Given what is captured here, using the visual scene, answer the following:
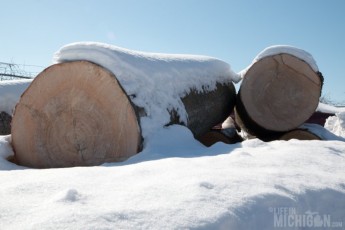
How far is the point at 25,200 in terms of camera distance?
1329 millimetres

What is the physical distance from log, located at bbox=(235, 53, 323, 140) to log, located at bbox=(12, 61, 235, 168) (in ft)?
4.70

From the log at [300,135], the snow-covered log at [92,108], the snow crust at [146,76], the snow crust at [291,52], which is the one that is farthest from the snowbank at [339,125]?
the snow-covered log at [92,108]

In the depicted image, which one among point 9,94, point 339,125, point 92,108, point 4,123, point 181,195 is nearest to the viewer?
point 181,195

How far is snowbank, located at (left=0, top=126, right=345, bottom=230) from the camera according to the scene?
3.87 feet

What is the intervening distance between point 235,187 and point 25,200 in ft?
2.67

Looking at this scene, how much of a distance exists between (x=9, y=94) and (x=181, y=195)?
4.38 metres

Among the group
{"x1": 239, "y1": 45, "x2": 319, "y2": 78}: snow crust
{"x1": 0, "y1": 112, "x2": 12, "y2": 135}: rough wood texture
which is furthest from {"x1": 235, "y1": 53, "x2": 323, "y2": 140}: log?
{"x1": 0, "y1": 112, "x2": 12, "y2": 135}: rough wood texture

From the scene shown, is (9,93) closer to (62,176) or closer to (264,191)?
(62,176)

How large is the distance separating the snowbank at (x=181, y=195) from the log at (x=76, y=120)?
73 cm

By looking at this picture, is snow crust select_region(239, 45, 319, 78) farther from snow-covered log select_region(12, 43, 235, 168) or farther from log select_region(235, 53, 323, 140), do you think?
snow-covered log select_region(12, 43, 235, 168)

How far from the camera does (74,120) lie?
276 centimetres

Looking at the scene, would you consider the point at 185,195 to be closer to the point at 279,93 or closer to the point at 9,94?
the point at 279,93


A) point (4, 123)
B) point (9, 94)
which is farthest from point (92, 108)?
point (9, 94)

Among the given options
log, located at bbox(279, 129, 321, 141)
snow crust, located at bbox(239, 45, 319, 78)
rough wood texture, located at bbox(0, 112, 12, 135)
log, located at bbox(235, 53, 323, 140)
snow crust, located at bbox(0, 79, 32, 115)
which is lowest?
rough wood texture, located at bbox(0, 112, 12, 135)
